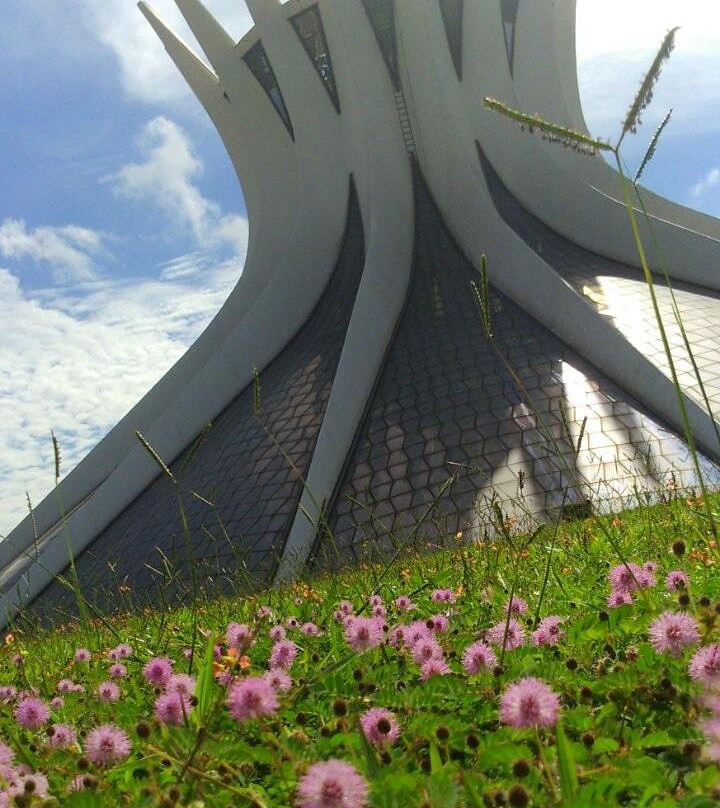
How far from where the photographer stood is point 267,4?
754 inches

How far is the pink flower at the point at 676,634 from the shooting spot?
133 cm

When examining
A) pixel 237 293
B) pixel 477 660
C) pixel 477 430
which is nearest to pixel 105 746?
pixel 477 660

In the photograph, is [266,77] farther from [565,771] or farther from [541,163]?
[565,771]

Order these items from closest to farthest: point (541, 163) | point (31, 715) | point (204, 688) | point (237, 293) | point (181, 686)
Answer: point (204, 688)
point (181, 686)
point (31, 715)
point (541, 163)
point (237, 293)

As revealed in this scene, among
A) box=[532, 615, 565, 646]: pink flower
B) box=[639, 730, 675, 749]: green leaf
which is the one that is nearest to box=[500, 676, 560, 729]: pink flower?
box=[639, 730, 675, 749]: green leaf

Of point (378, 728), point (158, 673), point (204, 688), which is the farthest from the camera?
point (158, 673)

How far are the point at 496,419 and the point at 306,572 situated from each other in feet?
27.9

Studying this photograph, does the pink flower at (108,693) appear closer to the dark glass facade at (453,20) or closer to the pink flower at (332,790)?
the pink flower at (332,790)

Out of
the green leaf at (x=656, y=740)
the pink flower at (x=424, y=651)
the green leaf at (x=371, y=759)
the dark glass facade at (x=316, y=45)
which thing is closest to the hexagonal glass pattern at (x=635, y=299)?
the dark glass facade at (x=316, y=45)

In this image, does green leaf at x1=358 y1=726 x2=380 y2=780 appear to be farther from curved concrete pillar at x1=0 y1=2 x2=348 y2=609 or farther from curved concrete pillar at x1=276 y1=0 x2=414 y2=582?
curved concrete pillar at x1=0 y1=2 x2=348 y2=609

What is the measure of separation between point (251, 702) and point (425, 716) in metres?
0.42

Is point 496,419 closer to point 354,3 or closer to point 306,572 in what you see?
point 306,572

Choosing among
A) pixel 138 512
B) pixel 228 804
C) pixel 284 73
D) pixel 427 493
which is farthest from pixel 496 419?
A: pixel 228 804

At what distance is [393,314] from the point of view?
16219mm
